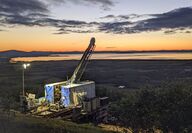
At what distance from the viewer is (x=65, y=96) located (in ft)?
154

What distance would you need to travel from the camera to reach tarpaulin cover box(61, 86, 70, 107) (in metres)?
46.7

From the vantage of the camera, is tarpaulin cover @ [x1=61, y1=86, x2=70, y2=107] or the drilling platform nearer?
the drilling platform

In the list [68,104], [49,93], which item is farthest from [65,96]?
[49,93]

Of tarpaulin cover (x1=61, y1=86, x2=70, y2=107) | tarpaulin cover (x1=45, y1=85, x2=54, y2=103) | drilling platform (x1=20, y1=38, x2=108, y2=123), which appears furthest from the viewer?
tarpaulin cover (x1=45, y1=85, x2=54, y2=103)

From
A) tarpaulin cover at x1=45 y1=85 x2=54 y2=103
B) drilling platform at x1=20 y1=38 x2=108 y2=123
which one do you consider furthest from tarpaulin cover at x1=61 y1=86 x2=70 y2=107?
tarpaulin cover at x1=45 y1=85 x2=54 y2=103

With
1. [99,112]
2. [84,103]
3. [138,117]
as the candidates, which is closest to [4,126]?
[138,117]

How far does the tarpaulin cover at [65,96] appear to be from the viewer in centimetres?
4666

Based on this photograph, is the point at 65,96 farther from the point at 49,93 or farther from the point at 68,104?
the point at 49,93

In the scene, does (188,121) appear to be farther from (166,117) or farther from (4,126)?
(4,126)

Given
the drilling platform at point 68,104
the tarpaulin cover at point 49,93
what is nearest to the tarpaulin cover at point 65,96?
the drilling platform at point 68,104

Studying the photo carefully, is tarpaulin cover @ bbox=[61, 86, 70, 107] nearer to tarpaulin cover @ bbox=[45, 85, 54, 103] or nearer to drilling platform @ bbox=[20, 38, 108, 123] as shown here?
drilling platform @ bbox=[20, 38, 108, 123]

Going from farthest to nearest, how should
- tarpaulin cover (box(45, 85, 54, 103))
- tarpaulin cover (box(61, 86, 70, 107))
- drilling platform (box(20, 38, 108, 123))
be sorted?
tarpaulin cover (box(45, 85, 54, 103)) < tarpaulin cover (box(61, 86, 70, 107)) < drilling platform (box(20, 38, 108, 123))

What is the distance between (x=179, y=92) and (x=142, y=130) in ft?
16.3

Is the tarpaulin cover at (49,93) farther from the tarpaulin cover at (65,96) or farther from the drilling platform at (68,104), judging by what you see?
the tarpaulin cover at (65,96)
